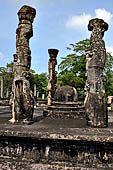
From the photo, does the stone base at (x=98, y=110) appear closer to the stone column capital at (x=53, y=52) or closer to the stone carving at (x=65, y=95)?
the stone carving at (x=65, y=95)

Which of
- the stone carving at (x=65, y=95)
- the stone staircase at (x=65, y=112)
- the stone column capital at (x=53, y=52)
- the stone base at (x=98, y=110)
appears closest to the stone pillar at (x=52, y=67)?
the stone column capital at (x=53, y=52)

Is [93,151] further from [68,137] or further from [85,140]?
[68,137]

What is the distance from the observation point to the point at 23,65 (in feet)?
11.3

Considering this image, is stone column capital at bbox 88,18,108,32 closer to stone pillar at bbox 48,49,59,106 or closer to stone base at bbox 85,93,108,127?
stone base at bbox 85,93,108,127

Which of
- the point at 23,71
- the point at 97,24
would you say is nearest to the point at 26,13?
the point at 23,71

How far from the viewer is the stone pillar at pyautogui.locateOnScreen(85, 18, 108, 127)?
121 inches

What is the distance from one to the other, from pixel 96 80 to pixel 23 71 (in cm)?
154

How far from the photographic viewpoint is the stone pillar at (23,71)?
3365mm

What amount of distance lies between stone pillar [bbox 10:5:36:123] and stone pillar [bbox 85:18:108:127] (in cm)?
125

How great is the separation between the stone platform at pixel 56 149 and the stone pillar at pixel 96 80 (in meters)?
0.49

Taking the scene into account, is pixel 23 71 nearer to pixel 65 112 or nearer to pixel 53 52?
pixel 65 112

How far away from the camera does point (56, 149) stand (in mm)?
2613

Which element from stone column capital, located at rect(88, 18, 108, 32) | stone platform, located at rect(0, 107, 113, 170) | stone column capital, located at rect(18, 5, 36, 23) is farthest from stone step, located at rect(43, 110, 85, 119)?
stone column capital, located at rect(18, 5, 36, 23)

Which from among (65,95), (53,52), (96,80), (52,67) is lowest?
(65,95)
